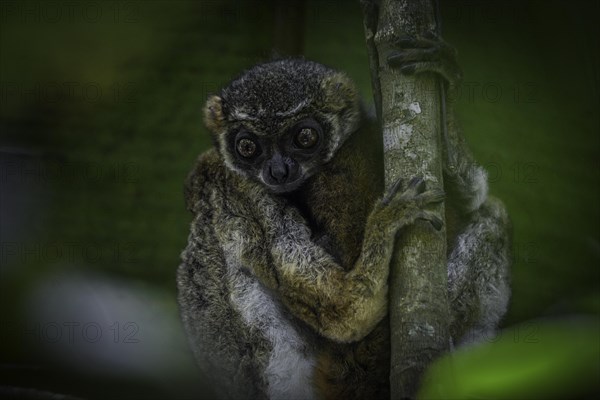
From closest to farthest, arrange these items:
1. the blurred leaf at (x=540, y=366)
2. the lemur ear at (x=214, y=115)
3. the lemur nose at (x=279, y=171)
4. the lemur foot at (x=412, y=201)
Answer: the blurred leaf at (x=540, y=366) → the lemur foot at (x=412, y=201) → the lemur nose at (x=279, y=171) → the lemur ear at (x=214, y=115)

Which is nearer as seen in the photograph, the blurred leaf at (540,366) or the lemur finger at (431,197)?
the blurred leaf at (540,366)

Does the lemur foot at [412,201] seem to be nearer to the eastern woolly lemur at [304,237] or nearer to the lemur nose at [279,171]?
the eastern woolly lemur at [304,237]

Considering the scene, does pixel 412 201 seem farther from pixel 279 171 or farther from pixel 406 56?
pixel 279 171

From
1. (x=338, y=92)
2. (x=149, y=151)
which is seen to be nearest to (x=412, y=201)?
(x=338, y=92)

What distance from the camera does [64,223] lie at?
5730 mm

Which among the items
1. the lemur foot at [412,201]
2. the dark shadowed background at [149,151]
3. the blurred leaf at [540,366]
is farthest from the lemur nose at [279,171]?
the blurred leaf at [540,366]

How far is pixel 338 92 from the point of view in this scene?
4.05 m

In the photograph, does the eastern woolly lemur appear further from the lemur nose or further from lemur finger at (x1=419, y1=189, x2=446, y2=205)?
lemur finger at (x1=419, y1=189, x2=446, y2=205)

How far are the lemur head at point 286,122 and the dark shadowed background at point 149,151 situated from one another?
0.86 meters

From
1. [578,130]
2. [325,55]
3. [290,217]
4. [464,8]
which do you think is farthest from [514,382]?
[325,55]

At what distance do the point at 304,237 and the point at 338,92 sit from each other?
34.7 inches

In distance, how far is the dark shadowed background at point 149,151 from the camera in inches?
Answer: 186

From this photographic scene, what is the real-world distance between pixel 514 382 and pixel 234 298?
2671 mm

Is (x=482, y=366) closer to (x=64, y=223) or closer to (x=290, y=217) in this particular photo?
(x=290, y=217)
